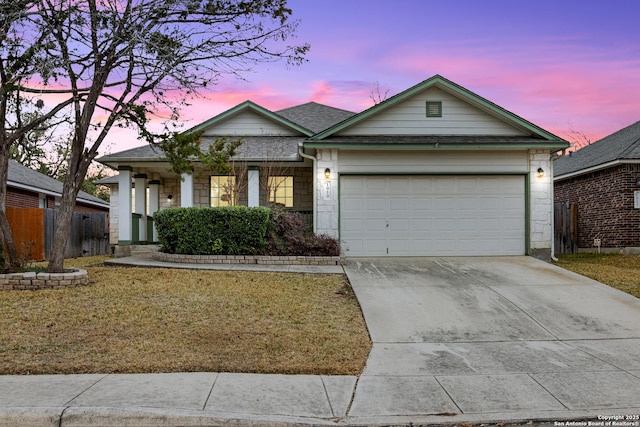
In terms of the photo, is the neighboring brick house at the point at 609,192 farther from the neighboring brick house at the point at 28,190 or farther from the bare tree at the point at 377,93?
the neighboring brick house at the point at 28,190

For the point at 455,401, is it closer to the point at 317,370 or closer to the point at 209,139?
the point at 317,370

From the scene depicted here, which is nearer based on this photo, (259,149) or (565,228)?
(259,149)

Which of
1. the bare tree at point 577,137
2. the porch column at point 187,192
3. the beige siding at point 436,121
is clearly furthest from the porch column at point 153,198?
the bare tree at point 577,137

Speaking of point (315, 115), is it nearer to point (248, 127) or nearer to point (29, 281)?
point (248, 127)

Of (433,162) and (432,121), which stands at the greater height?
(432,121)

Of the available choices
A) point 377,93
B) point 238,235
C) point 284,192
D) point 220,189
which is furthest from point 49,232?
point 377,93

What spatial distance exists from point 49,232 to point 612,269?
16.5 m

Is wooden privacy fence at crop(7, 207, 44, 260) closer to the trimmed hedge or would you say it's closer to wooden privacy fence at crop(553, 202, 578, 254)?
the trimmed hedge

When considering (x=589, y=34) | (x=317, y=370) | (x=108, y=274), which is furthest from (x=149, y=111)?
(x=589, y=34)

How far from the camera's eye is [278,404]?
4.34 metres

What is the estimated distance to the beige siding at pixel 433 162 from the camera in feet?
43.4

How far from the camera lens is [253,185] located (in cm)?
1469

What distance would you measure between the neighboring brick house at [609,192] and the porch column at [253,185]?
453 inches

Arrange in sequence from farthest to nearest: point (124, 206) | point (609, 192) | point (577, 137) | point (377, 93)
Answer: point (577, 137), point (377, 93), point (609, 192), point (124, 206)
